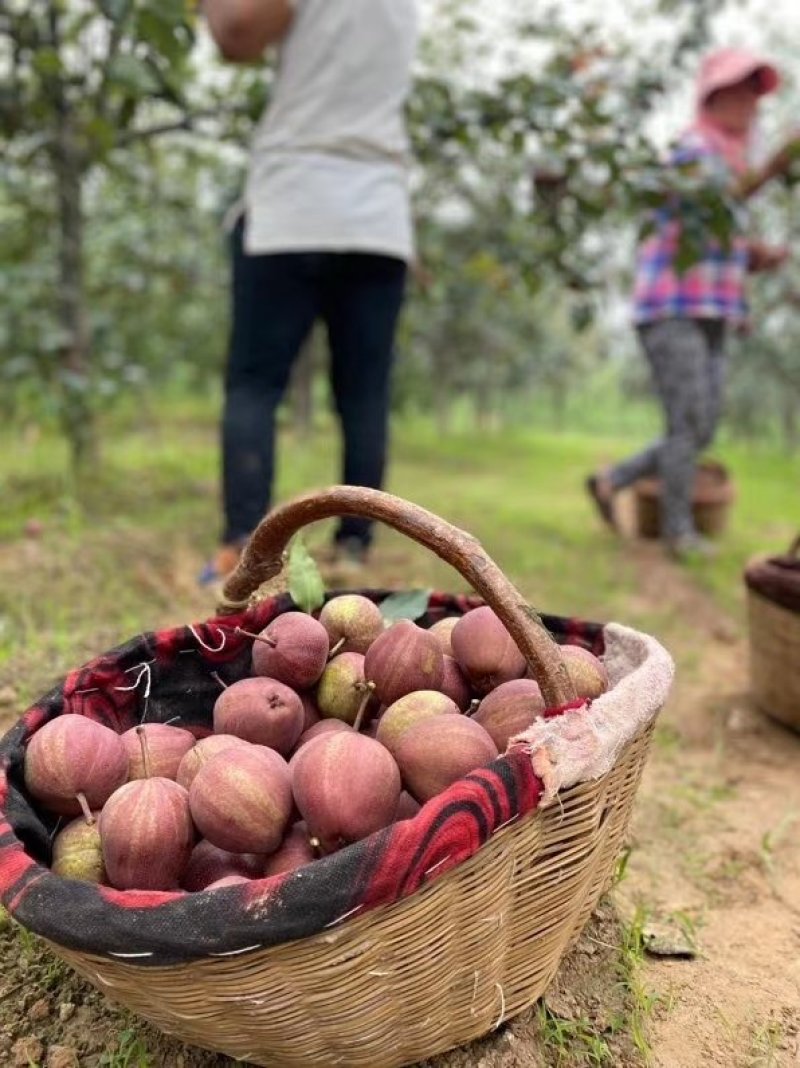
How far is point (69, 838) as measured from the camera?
1197 mm

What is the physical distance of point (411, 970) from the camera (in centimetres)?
109

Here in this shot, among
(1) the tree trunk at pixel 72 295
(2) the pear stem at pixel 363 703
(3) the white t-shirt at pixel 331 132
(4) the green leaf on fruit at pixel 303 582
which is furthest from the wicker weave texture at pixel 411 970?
(1) the tree trunk at pixel 72 295

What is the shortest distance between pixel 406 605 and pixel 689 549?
3.27 m

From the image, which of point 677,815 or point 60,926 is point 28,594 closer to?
point 677,815

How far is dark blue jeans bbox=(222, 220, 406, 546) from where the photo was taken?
305 cm

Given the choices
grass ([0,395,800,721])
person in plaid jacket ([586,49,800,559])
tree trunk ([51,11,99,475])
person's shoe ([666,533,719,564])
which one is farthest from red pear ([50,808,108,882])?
person's shoe ([666,533,719,564])

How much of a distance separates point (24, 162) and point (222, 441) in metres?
2.62

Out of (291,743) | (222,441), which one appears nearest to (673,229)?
(222,441)

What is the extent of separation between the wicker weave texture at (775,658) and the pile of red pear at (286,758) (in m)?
1.32

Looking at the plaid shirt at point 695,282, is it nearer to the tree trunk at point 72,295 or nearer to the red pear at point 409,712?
the tree trunk at point 72,295

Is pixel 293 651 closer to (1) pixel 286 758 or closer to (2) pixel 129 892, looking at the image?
(1) pixel 286 758

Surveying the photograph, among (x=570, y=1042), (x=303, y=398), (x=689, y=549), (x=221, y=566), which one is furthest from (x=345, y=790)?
(x=303, y=398)

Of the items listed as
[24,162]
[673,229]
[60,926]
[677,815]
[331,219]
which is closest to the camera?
[60,926]

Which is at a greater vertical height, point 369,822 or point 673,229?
point 673,229
